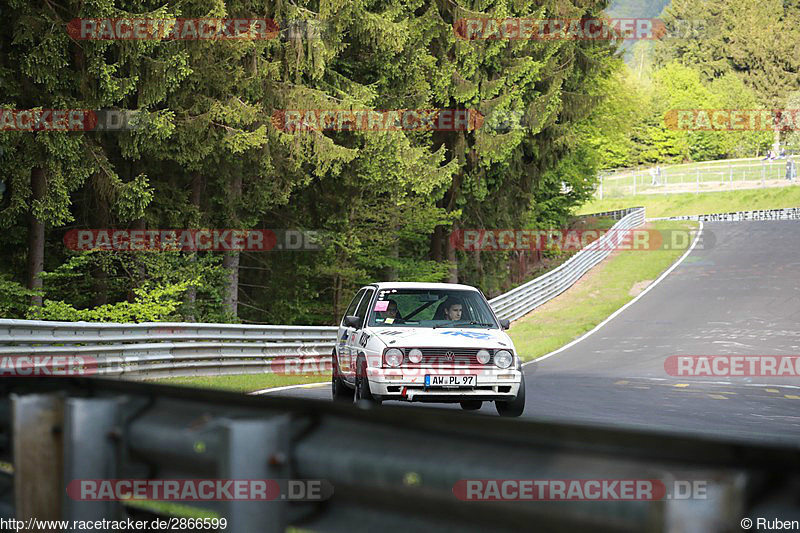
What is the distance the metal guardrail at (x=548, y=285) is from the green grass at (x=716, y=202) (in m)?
41.6

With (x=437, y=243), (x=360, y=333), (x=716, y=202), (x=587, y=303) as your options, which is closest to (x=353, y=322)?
(x=360, y=333)

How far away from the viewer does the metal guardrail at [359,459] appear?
1.99 meters

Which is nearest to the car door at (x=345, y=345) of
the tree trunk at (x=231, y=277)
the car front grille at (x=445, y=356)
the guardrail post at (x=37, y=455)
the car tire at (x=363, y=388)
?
the car tire at (x=363, y=388)

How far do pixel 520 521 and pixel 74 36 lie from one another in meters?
20.0

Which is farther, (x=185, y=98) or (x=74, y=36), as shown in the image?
(x=185, y=98)

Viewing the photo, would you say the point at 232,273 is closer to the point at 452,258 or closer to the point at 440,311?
the point at 452,258

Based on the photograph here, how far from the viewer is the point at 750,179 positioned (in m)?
104

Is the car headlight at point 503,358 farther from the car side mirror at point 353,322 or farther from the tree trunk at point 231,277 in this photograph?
the tree trunk at point 231,277

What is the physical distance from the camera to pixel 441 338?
516 inches

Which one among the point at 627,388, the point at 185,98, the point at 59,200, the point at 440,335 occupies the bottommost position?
the point at 627,388

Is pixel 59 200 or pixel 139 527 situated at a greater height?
pixel 59 200

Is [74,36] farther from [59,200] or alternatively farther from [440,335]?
[440,335]

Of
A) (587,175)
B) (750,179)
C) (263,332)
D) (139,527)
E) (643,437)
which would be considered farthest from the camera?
(750,179)

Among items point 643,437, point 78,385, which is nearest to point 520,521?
point 643,437
